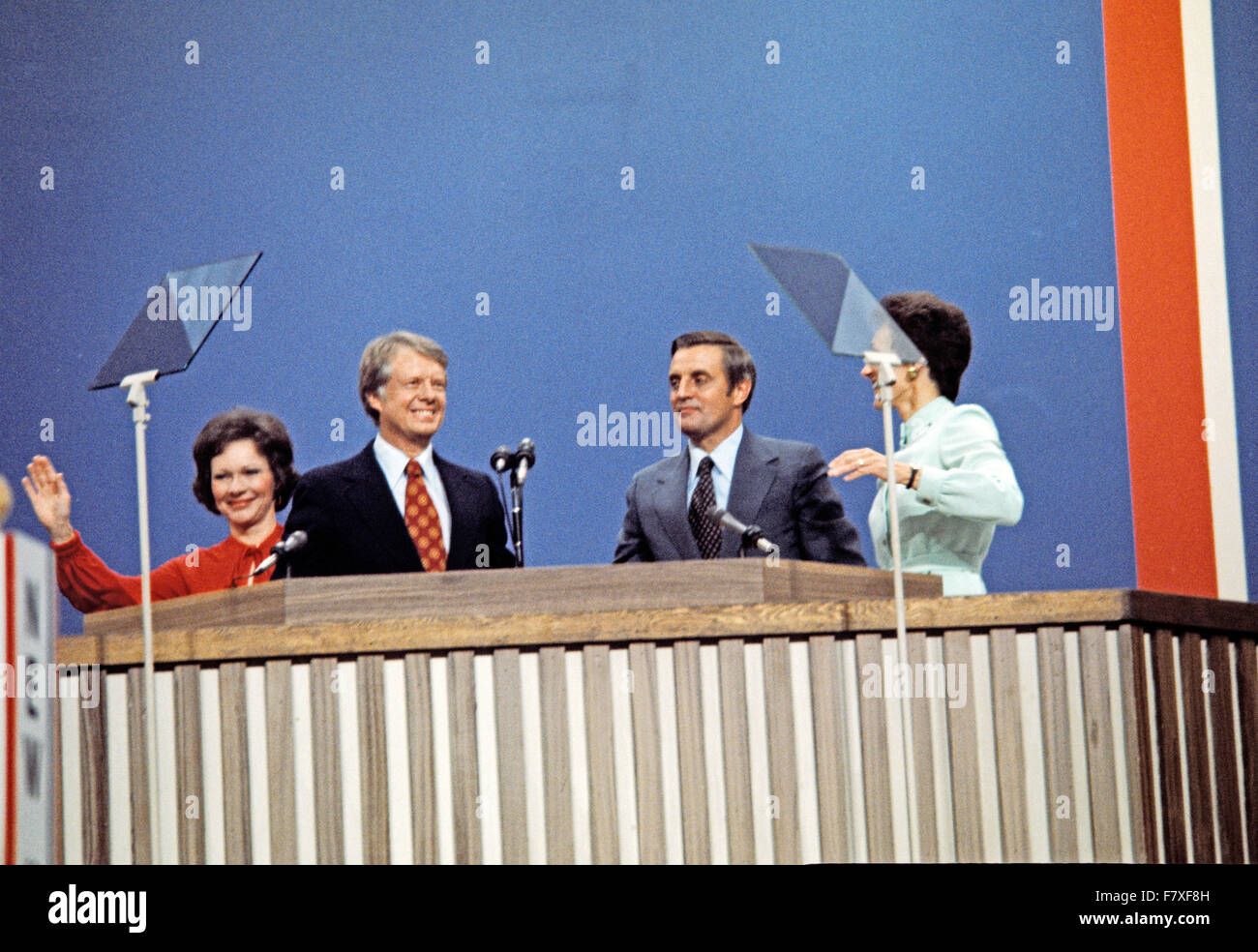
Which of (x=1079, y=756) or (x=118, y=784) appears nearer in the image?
(x=1079, y=756)

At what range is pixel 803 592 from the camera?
9.53 feet

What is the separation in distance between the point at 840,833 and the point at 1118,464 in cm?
237

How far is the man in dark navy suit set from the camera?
3.91 meters

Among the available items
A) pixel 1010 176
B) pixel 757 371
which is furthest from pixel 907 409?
pixel 1010 176

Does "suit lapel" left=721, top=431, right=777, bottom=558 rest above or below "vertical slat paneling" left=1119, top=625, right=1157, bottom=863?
above

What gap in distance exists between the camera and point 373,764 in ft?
9.17

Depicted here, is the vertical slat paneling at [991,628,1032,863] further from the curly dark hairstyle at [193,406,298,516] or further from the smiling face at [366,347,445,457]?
the curly dark hairstyle at [193,406,298,516]

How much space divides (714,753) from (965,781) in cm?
44

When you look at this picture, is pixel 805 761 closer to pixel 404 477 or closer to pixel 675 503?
pixel 675 503

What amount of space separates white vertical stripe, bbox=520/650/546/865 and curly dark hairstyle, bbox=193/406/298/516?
5.79 feet

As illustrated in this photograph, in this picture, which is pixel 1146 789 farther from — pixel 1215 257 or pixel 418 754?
pixel 1215 257

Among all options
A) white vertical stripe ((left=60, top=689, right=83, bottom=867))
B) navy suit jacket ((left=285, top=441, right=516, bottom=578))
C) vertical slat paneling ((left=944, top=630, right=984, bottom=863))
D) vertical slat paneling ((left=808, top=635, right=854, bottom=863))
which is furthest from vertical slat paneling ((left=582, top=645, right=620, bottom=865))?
navy suit jacket ((left=285, top=441, right=516, bottom=578))

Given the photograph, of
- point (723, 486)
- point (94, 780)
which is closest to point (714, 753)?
point (94, 780)

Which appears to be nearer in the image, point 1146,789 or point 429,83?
point 1146,789
